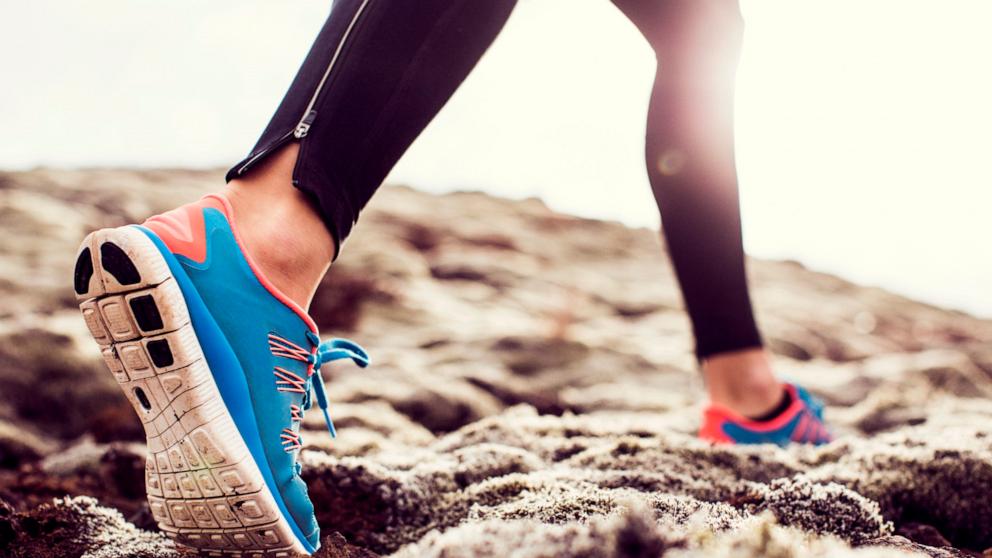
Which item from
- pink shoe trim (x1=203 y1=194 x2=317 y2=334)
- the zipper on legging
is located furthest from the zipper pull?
pink shoe trim (x1=203 y1=194 x2=317 y2=334)

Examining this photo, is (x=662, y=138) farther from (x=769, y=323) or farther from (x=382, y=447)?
(x=769, y=323)

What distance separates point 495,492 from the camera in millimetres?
1363

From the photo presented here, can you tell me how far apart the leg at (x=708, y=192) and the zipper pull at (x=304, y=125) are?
0.88 m

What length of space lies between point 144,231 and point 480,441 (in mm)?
1090

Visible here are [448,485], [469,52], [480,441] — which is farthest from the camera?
[480,441]

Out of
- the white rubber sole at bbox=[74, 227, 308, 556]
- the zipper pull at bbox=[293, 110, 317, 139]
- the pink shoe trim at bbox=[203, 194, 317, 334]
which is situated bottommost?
the white rubber sole at bbox=[74, 227, 308, 556]

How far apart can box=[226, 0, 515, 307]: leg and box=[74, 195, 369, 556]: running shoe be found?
2.1 inches

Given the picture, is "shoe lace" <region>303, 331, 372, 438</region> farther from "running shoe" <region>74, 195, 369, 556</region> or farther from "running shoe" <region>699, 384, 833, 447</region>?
"running shoe" <region>699, 384, 833, 447</region>

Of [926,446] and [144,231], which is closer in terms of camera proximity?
[144,231]

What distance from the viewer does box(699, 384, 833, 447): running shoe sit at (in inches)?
81.5

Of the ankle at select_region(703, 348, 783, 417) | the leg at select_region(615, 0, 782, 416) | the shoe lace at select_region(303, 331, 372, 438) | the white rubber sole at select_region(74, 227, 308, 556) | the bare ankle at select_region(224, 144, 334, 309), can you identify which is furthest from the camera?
the ankle at select_region(703, 348, 783, 417)

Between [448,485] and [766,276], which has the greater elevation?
[448,485]

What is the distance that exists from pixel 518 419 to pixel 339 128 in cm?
128

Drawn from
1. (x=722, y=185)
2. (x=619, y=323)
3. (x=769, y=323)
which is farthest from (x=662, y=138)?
(x=769, y=323)
